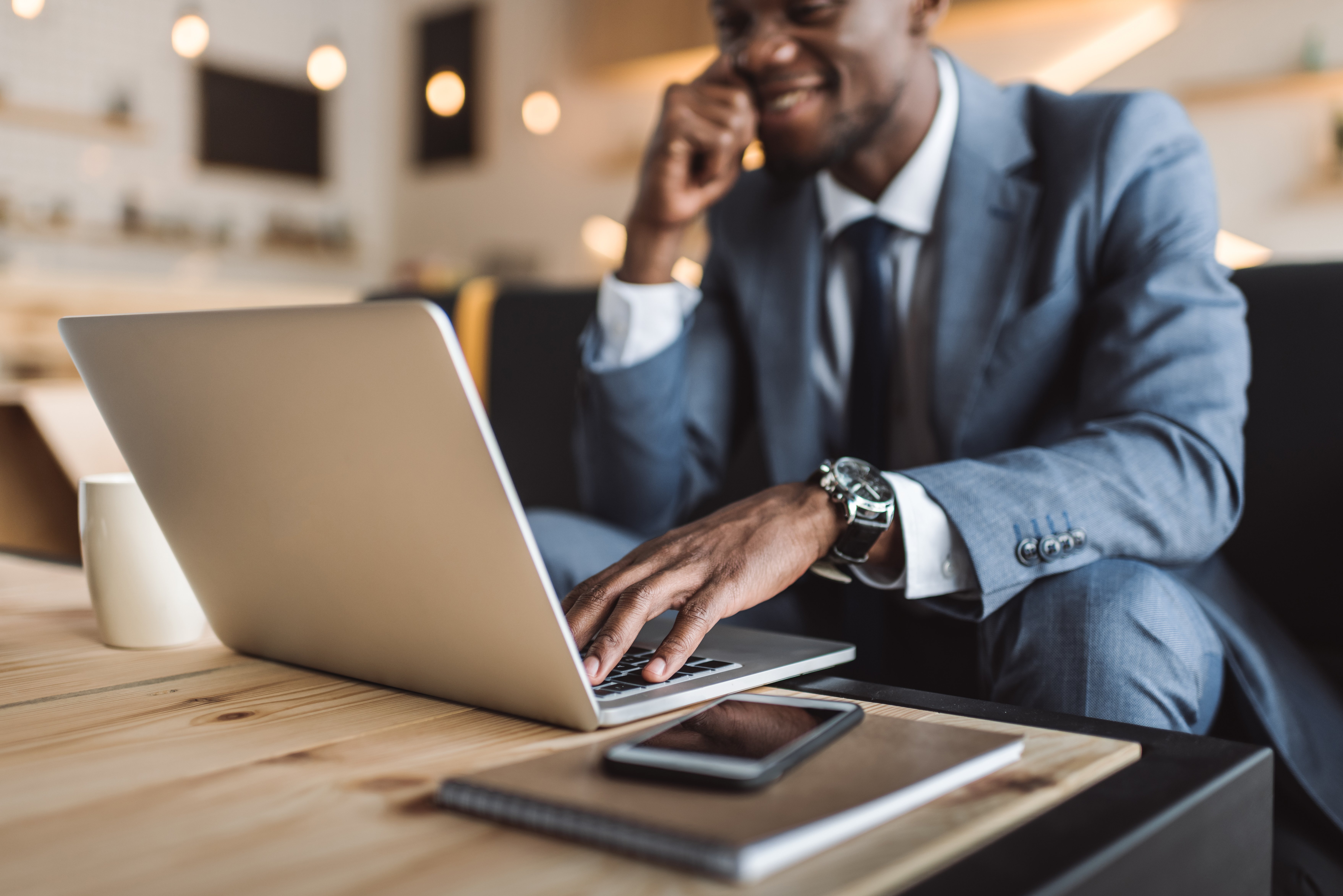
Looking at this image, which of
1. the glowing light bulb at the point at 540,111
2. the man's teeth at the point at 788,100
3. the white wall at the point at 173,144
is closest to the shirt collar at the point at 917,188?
the man's teeth at the point at 788,100

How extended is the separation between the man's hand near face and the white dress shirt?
42 millimetres

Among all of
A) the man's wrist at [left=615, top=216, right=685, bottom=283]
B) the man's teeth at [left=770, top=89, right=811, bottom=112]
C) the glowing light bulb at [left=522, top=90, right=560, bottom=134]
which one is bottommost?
the man's wrist at [left=615, top=216, right=685, bottom=283]

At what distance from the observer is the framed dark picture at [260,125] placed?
4.79 m

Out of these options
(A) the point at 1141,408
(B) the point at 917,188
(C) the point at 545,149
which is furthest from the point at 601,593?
(C) the point at 545,149

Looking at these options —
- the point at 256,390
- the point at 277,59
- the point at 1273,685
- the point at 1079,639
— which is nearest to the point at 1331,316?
the point at 1273,685

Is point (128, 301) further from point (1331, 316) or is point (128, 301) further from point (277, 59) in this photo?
point (1331, 316)

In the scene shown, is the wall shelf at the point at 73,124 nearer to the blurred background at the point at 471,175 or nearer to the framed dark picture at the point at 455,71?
the blurred background at the point at 471,175

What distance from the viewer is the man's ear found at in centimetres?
130

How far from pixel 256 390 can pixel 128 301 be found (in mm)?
3966

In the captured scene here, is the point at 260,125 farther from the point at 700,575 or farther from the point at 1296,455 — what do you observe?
the point at 700,575

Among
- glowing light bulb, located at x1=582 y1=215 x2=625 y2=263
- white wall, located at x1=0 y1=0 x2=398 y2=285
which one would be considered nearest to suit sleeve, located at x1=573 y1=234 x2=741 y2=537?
glowing light bulb, located at x1=582 y1=215 x2=625 y2=263

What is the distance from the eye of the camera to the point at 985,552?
79 cm

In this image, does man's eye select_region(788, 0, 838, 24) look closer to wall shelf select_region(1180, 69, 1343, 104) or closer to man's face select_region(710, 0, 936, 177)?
man's face select_region(710, 0, 936, 177)

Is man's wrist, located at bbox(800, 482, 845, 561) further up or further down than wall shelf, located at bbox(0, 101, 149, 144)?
further down
